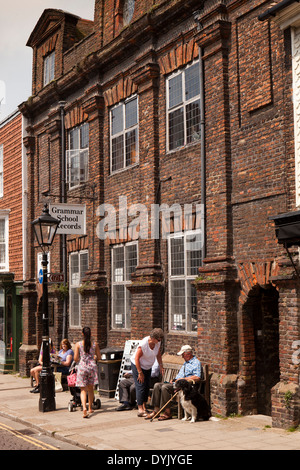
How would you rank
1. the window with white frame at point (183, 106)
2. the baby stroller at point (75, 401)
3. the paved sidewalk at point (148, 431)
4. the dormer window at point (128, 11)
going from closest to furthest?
the paved sidewalk at point (148, 431) < the baby stroller at point (75, 401) < the window with white frame at point (183, 106) < the dormer window at point (128, 11)

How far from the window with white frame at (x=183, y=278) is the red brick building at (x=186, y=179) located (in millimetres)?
38

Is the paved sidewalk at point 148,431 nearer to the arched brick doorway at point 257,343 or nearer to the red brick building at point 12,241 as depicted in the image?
the arched brick doorway at point 257,343

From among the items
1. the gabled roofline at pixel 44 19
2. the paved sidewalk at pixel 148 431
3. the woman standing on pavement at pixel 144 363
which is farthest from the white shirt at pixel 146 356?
the gabled roofline at pixel 44 19

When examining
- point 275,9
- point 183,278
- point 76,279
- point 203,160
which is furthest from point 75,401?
point 275,9

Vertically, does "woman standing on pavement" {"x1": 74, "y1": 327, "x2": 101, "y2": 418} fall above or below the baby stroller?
above

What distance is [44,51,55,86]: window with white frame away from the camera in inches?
816

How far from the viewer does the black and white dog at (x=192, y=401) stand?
35.7 feet

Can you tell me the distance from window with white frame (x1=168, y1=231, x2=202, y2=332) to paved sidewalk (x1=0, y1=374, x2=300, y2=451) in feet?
7.60

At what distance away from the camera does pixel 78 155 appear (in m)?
18.7

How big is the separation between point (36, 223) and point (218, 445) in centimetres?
645

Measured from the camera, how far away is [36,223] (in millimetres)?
13328

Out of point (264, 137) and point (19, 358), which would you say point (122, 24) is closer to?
point (264, 137)

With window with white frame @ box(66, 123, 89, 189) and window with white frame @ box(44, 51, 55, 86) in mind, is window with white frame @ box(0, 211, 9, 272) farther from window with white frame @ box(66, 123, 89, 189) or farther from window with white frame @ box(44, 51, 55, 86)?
window with white frame @ box(44, 51, 55, 86)

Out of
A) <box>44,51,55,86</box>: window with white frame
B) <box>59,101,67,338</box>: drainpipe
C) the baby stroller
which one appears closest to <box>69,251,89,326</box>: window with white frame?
<box>59,101,67,338</box>: drainpipe
